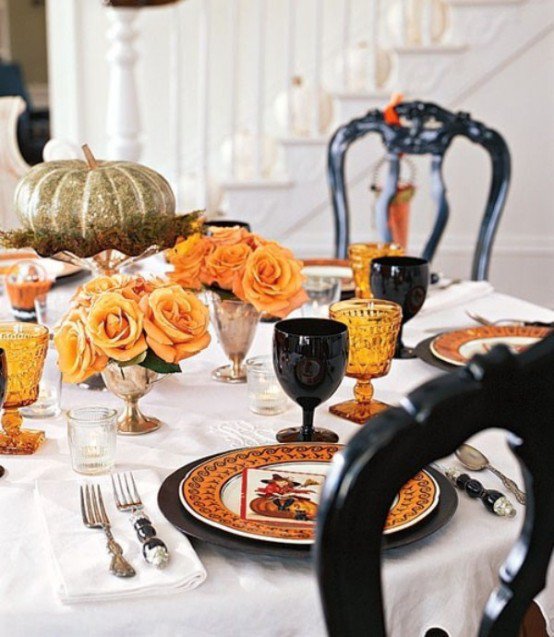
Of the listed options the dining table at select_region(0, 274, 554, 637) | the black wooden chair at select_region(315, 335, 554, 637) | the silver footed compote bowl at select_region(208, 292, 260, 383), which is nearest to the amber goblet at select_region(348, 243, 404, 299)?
the silver footed compote bowl at select_region(208, 292, 260, 383)

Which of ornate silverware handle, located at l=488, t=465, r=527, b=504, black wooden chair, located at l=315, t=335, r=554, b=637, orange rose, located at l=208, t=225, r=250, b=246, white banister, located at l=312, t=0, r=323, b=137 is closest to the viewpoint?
black wooden chair, located at l=315, t=335, r=554, b=637

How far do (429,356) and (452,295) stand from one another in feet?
1.48

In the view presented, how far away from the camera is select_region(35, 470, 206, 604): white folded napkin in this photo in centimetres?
91

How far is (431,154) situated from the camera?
2564mm

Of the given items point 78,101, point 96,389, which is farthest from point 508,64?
point 96,389

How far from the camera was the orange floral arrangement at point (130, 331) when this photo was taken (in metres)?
1.20

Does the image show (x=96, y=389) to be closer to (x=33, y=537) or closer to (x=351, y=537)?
(x=33, y=537)

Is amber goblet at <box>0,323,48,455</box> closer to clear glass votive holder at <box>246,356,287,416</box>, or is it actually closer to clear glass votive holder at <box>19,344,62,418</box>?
clear glass votive holder at <box>19,344,62,418</box>

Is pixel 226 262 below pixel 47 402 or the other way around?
the other way around

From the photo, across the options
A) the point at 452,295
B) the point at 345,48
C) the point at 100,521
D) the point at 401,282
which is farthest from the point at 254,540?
the point at 345,48

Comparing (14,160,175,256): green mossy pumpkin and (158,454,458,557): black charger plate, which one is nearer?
(158,454,458,557): black charger plate

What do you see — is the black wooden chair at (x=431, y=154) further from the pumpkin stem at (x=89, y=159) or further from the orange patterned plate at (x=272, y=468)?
the orange patterned plate at (x=272, y=468)

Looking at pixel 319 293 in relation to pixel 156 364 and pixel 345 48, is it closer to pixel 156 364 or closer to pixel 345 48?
pixel 156 364

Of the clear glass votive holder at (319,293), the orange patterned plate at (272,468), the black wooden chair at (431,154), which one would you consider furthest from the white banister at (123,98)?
the orange patterned plate at (272,468)
